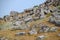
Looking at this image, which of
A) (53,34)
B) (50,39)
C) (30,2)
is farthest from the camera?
(30,2)

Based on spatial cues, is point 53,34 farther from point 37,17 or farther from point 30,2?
point 30,2

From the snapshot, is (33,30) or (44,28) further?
(33,30)

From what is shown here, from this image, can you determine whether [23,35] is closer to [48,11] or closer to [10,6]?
[48,11]

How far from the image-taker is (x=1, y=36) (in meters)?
16.1

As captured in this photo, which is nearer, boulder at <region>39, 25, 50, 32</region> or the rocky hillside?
the rocky hillside

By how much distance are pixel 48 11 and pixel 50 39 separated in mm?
8137

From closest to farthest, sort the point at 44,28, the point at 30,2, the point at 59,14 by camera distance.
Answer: the point at 44,28, the point at 59,14, the point at 30,2

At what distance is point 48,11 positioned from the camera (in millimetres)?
22031

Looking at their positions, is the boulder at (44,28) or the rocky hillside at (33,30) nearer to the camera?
the rocky hillside at (33,30)

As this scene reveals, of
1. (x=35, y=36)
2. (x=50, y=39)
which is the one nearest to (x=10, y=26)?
(x=35, y=36)

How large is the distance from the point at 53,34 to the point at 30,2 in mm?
18706

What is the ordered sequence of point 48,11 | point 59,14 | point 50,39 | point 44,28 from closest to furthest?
point 50,39 < point 44,28 < point 59,14 < point 48,11

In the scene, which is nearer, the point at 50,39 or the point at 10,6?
the point at 50,39

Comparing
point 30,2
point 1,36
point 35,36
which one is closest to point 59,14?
point 35,36
